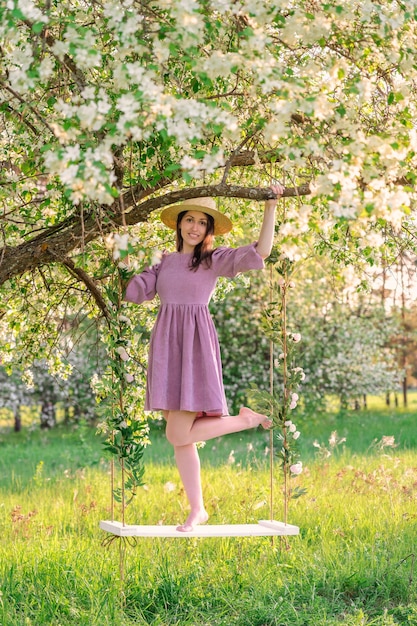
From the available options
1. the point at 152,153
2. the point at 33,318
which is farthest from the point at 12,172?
the point at 33,318

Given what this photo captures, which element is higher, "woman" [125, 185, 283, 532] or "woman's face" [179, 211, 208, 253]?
"woman's face" [179, 211, 208, 253]

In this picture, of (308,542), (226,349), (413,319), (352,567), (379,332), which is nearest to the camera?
(352,567)

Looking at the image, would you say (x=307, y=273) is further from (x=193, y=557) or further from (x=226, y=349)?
(x=193, y=557)

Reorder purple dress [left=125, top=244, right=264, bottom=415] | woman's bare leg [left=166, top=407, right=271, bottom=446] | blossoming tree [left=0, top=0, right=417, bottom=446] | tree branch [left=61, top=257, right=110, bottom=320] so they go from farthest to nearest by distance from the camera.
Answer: tree branch [left=61, top=257, right=110, bottom=320]
woman's bare leg [left=166, top=407, right=271, bottom=446]
purple dress [left=125, top=244, right=264, bottom=415]
blossoming tree [left=0, top=0, right=417, bottom=446]

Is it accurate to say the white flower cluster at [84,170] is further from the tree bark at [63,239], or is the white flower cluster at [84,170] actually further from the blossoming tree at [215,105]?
the tree bark at [63,239]

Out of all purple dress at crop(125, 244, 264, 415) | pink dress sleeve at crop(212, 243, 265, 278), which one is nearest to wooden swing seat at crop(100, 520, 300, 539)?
purple dress at crop(125, 244, 264, 415)

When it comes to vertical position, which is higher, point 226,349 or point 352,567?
point 226,349

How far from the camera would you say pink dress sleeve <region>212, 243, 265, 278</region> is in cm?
493

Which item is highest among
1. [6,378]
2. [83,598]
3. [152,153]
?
[152,153]

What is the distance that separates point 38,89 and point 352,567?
141 inches

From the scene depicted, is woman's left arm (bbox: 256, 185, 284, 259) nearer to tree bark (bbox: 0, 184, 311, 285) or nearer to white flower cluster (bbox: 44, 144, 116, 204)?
tree bark (bbox: 0, 184, 311, 285)

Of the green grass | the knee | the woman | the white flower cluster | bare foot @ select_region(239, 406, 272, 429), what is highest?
the white flower cluster

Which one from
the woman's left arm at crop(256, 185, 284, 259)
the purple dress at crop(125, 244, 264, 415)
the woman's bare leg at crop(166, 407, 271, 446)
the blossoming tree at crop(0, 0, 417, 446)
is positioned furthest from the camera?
the woman's bare leg at crop(166, 407, 271, 446)

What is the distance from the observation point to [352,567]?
5.48 m
